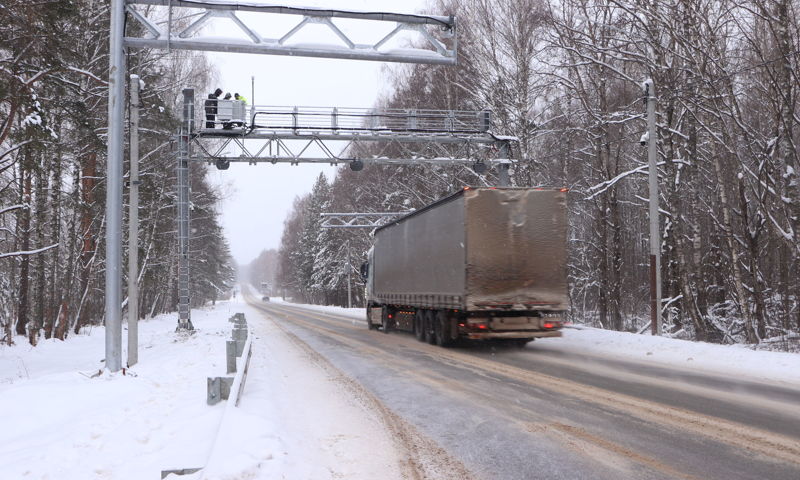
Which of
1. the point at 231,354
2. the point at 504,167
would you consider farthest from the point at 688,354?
the point at 504,167

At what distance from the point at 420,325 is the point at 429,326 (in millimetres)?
910

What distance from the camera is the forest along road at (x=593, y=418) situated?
5027mm

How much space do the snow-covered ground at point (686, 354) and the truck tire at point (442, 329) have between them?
2321mm

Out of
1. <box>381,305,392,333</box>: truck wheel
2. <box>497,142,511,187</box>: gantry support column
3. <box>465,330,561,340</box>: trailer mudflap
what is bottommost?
<box>381,305,392,333</box>: truck wheel

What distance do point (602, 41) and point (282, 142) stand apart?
11.6 metres

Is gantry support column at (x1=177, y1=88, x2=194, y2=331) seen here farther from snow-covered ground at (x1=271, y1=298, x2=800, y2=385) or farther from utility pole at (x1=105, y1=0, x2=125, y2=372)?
snow-covered ground at (x1=271, y1=298, x2=800, y2=385)

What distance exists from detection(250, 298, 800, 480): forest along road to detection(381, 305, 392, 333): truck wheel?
9693 millimetres

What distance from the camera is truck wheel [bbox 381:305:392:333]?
858 inches

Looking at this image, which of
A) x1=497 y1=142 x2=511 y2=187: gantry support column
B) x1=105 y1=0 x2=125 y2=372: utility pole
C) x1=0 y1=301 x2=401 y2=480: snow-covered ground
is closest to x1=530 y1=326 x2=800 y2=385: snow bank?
x1=0 y1=301 x2=401 y2=480: snow-covered ground

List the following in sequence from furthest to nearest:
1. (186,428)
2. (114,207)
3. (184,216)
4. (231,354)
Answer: (184,216) < (114,207) < (231,354) < (186,428)

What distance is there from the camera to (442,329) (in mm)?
15445

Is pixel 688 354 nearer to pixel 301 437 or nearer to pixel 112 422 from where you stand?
pixel 301 437

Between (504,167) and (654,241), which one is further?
(504,167)

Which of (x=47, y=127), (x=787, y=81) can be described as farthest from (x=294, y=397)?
(x=787, y=81)
